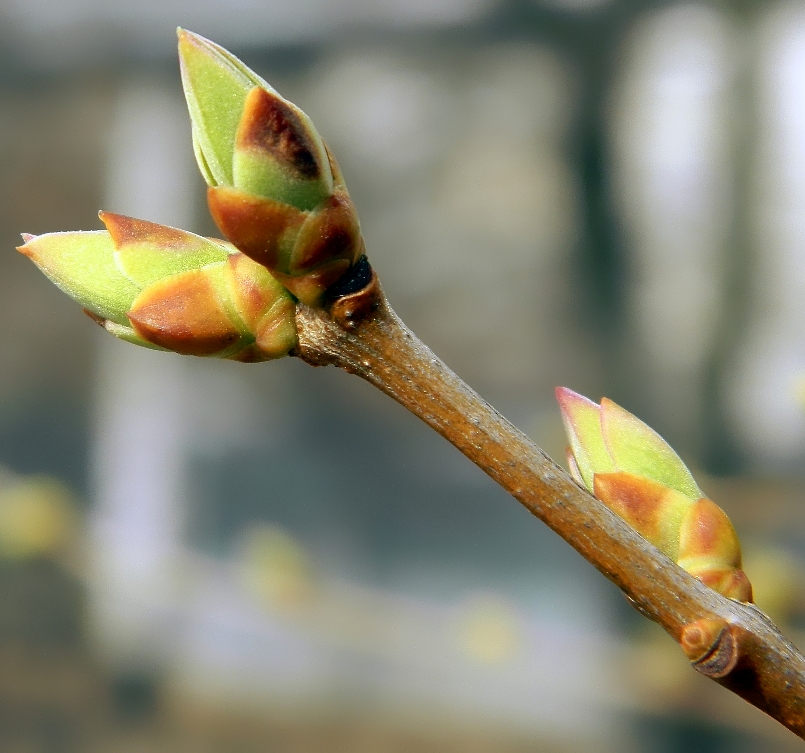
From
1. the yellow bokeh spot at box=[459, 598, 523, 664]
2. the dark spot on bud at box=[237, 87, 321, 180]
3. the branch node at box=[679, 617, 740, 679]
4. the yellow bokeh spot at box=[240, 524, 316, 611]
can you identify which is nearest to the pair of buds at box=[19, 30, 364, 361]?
the dark spot on bud at box=[237, 87, 321, 180]

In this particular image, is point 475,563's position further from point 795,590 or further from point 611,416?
point 611,416

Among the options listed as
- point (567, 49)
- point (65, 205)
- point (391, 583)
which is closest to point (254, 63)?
point (65, 205)

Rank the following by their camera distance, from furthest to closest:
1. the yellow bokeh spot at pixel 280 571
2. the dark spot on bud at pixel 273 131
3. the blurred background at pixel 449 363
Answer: the blurred background at pixel 449 363, the yellow bokeh spot at pixel 280 571, the dark spot on bud at pixel 273 131

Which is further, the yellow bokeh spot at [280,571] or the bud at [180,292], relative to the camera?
the yellow bokeh spot at [280,571]

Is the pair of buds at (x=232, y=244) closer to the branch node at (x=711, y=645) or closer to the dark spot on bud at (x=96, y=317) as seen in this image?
the dark spot on bud at (x=96, y=317)

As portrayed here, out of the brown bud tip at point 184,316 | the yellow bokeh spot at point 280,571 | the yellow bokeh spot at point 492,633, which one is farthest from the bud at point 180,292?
the yellow bokeh spot at point 492,633

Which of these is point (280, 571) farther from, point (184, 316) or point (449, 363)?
point (184, 316)

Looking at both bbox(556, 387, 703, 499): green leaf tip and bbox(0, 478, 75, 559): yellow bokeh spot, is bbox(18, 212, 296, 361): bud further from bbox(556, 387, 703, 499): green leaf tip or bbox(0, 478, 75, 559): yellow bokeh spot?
bbox(0, 478, 75, 559): yellow bokeh spot

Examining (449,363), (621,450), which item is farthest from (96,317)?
(449,363)
